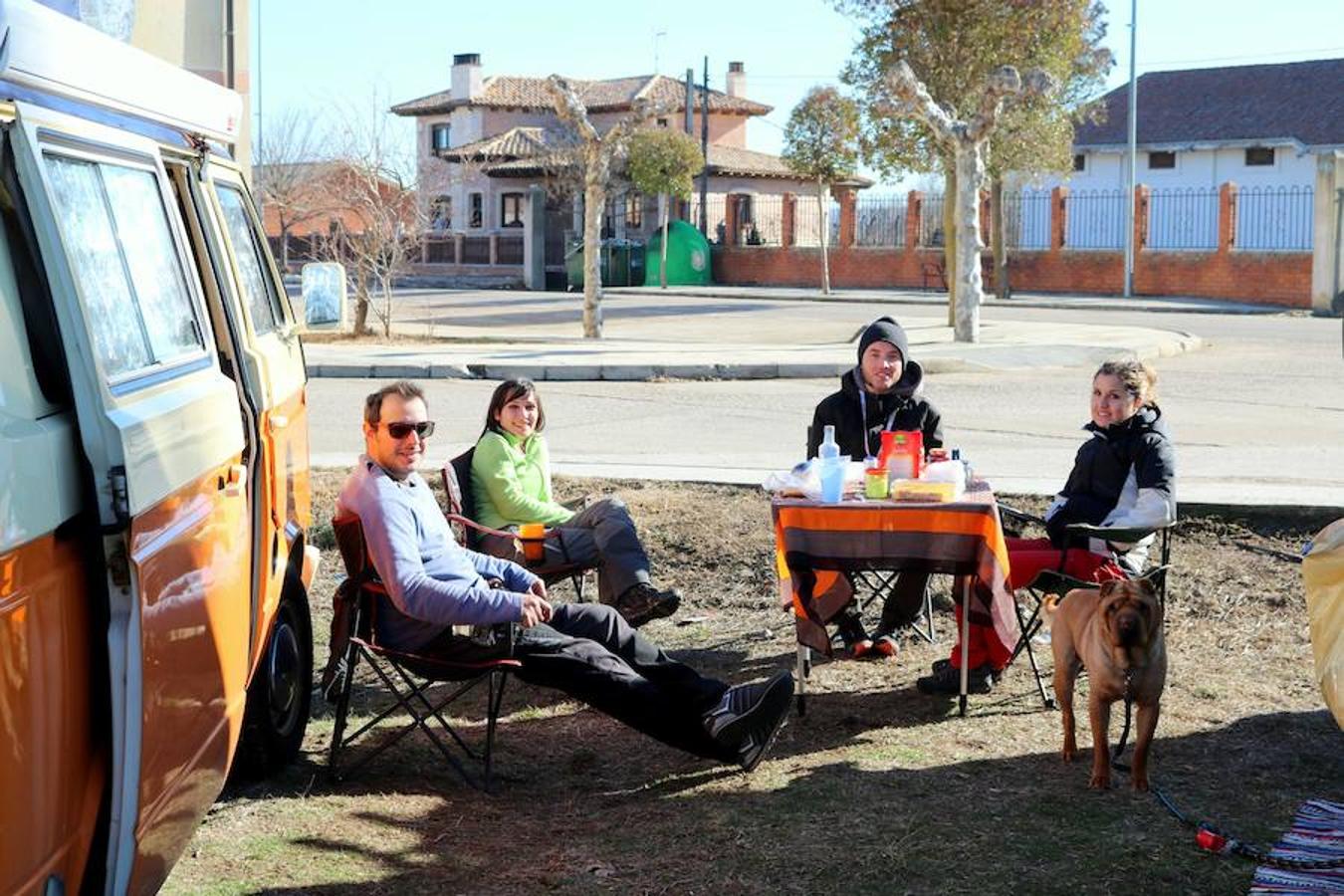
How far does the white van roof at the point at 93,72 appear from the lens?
2873mm

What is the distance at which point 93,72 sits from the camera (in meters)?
3.49

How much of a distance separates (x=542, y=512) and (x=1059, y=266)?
3935 cm

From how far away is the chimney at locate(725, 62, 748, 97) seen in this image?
7419cm

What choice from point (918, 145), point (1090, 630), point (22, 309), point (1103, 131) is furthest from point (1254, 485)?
point (1103, 131)

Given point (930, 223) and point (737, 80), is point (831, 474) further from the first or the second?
point (737, 80)

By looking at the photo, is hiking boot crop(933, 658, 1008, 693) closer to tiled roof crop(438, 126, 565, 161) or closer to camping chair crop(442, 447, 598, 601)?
camping chair crop(442, 447, 598, 601)

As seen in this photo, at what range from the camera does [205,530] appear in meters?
3.83

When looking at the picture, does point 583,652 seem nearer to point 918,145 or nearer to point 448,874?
point 448,874

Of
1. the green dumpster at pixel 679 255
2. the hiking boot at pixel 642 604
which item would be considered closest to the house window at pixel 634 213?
the green dumpster at pixel 679 255

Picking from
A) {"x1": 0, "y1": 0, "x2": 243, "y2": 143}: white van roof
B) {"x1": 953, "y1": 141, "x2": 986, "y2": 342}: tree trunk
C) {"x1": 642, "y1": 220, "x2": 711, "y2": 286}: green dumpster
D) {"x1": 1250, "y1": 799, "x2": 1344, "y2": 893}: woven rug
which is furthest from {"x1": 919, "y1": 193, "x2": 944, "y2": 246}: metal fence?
{"x1": 0, "y1": 0, "x2": 243, "y2": 143}: white van roof

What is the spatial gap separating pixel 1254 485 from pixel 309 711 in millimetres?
6194

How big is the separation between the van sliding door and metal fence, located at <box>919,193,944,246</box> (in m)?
45.1

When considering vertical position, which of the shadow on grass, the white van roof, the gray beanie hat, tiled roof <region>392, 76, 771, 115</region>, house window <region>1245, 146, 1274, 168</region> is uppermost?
tiled roof <region>392, 76, 771, 115</region>

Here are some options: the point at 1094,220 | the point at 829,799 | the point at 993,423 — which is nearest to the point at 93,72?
the point at 829,799
